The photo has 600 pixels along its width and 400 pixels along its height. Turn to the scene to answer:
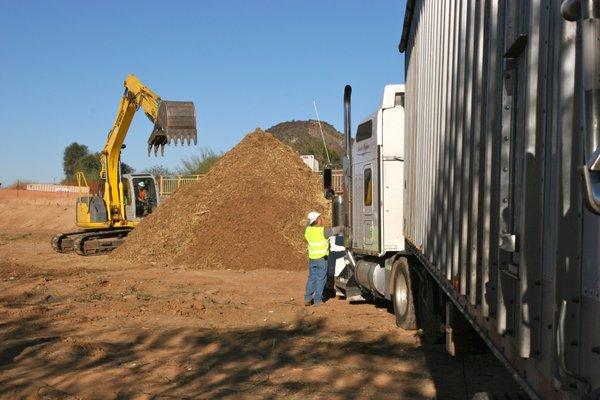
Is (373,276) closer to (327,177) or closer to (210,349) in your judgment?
(327,177)

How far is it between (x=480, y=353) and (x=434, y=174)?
5.46 feet

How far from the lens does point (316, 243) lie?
41.3 feet

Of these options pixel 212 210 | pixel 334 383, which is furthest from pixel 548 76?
pixel 212 210

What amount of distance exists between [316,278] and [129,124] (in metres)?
13.7

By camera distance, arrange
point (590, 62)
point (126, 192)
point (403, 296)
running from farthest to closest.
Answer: point (126, 192) < point (403, 296) < point (590, 62)

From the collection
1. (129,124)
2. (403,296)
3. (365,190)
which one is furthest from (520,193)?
(129,124)

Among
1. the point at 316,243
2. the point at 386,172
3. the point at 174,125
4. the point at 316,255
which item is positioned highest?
the point at 174,125

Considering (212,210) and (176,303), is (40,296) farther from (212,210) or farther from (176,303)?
(212,210)

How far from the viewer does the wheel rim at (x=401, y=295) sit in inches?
389

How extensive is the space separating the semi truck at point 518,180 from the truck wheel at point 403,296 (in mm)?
1908

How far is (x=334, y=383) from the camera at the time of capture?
7.12m

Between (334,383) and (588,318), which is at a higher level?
(588,318)

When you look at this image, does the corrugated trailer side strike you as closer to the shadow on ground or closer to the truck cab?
the shadow on ground

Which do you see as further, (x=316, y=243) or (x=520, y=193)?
(x=316, y=243)
